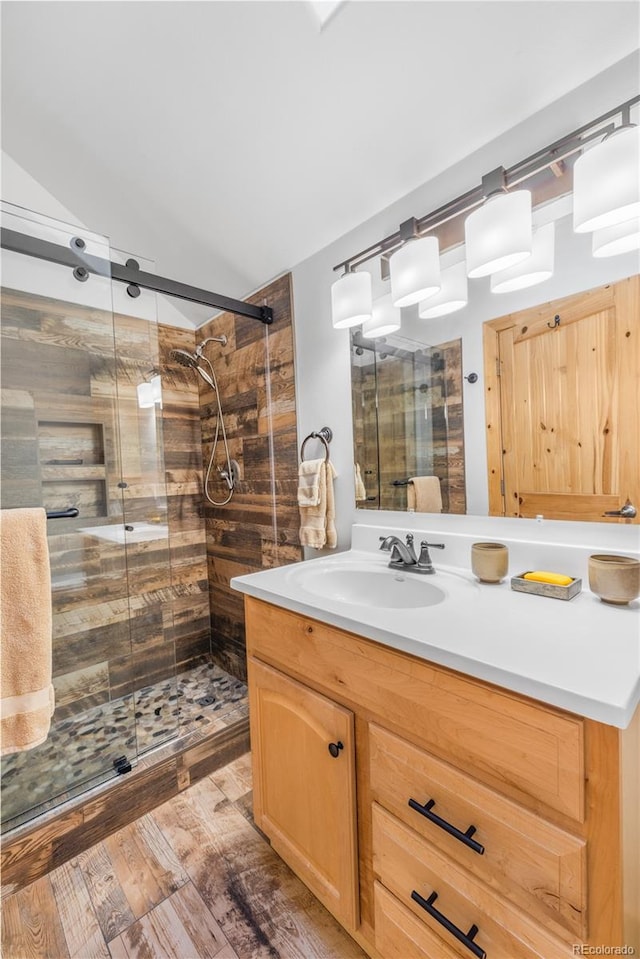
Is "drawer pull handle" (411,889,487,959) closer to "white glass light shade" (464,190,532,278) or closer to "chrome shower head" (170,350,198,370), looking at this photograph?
"white glass light shade" (464,190,532,278)

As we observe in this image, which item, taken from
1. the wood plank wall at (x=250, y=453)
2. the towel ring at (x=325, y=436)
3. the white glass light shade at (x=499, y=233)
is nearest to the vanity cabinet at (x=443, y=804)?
the towel ring at (x=325, y=436)

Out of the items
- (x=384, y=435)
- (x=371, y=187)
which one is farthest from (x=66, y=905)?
(x=371, y=187)

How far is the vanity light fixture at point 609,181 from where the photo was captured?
867 mm

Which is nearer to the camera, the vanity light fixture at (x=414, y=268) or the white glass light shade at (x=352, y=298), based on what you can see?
the vanity light fixture at (x=414, y=268)

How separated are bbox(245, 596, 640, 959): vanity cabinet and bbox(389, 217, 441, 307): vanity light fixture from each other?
3.31ft

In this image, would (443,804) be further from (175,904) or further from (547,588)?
(175,904)

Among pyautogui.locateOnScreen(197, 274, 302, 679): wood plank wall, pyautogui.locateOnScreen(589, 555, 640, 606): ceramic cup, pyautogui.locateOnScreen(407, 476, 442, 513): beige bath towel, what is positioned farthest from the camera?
pyautogui.locateOnScreen(197, 274, 302, 679): wood plank wall

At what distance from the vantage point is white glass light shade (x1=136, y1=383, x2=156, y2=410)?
1.92 meters

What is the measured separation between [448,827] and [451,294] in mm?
1319

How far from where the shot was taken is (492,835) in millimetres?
663

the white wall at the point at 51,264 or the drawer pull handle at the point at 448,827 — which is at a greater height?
the white wall at the point at 51,264

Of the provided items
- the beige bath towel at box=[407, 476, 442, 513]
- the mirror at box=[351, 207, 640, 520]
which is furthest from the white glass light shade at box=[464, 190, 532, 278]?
the beige bath towel at box=[407, 476, 442, 513]

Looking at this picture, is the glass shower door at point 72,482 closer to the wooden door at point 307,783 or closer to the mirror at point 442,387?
the wooden door at point 307,783

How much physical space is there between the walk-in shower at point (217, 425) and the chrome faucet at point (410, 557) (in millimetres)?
1136
